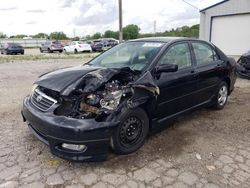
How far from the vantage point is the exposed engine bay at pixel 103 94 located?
3223 mm

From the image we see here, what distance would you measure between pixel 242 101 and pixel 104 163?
169 inches

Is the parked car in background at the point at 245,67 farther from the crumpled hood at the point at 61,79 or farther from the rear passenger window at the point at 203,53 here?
the crumpled hood at the point at 61,79

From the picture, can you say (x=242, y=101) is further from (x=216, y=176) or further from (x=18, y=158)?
(x=18, y=158)

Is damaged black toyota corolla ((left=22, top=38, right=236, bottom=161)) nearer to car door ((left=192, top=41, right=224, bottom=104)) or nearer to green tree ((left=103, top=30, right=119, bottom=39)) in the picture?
car door ((left=192, top=41, right=224, bottom=104))

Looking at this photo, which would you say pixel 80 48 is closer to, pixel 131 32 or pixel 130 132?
pixel 130 132

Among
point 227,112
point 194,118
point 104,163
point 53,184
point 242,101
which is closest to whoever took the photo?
point 53,184

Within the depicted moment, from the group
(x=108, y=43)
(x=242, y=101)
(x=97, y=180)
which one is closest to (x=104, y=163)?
(x=97, y=180)

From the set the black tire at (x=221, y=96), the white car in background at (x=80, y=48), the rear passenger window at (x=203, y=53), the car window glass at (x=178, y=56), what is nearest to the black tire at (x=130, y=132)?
the car window glass at (x=178, y=56)

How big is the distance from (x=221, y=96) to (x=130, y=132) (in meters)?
2.86

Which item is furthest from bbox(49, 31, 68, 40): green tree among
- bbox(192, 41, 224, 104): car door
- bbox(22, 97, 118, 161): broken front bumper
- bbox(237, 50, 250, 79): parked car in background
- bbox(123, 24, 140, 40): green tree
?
bbox(22, 97, 118, 161): broken front bumper

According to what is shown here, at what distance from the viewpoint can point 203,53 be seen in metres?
4.94

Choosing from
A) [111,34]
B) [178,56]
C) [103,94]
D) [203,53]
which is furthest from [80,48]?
[111,34]

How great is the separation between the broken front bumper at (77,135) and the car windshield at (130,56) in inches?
48.6

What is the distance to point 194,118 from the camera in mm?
5031
